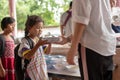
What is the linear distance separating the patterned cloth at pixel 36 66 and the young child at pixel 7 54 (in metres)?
0.77

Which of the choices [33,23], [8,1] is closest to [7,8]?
[8,1]

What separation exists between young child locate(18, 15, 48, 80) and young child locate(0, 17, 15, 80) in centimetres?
71

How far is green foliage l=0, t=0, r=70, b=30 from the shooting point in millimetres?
2858

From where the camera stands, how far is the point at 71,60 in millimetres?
1170

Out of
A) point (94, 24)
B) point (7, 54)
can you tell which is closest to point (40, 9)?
point (7, 54)

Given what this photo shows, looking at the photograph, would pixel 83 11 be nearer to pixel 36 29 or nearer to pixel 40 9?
pixel 36 29

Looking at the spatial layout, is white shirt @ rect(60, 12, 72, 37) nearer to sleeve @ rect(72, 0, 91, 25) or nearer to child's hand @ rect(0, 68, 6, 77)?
child's hand @ rect(0, 68, 6, 77)

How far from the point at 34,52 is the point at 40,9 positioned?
1550 millimetres

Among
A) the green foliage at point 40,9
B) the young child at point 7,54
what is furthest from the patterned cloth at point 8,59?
the green foliage at point 40,9

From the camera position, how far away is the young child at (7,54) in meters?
2.48

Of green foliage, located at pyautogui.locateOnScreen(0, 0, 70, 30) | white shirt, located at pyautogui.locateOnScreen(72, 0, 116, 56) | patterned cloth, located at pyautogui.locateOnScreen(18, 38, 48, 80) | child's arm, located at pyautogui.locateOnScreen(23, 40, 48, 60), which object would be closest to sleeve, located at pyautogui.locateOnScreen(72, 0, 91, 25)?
white shirt, located at pyautogui.locateOnScreen(72, 0, 116, 56)

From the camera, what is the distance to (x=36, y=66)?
1753 mm

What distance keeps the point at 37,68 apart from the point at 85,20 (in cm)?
74

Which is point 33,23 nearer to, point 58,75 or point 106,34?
point 58,75
